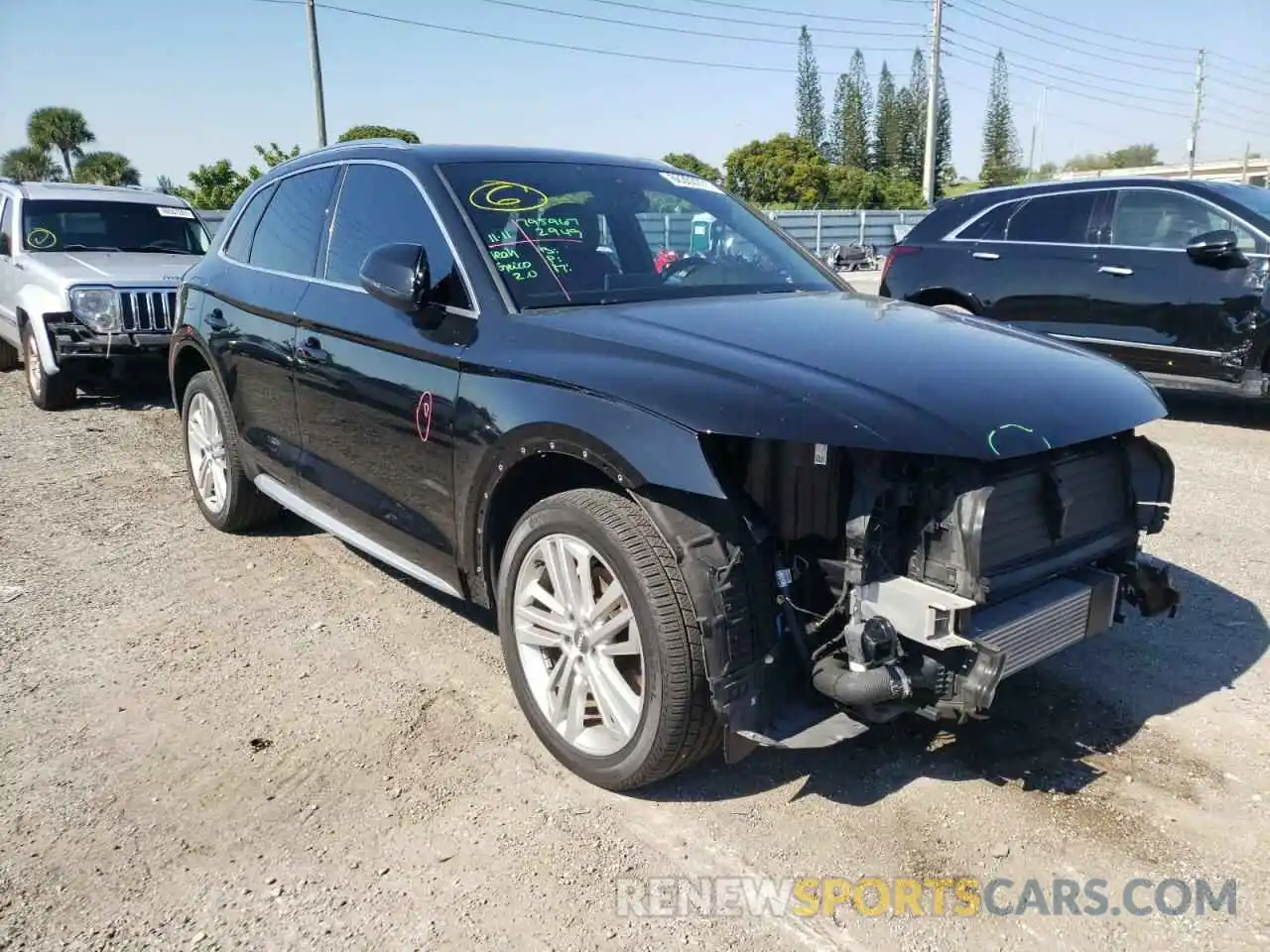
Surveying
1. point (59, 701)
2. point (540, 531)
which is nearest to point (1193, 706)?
point (540, 531)

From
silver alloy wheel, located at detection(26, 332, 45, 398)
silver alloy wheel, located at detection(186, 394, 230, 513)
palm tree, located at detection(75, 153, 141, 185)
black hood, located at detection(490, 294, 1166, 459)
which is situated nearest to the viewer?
black hood, located at detection(490, 294, 1166, 459)

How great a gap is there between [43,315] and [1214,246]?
29.8 feet

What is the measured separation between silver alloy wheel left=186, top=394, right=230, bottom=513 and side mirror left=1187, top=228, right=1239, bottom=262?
6.51m

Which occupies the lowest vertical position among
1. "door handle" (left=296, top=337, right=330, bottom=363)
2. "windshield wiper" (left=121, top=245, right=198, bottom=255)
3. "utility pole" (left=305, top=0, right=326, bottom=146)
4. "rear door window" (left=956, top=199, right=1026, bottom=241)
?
"door handle" (left=296, top=337, right=330, bottom=363)

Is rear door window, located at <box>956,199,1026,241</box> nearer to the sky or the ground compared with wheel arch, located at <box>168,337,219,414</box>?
nearer to the sky

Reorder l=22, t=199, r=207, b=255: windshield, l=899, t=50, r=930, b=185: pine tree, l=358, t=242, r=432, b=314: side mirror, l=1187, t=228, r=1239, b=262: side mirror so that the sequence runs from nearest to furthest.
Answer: l=358, t=242, r=432, b=314: side mirror → l=1187, t=228, r=1239, b=262: side mirror → l=22, t=199, r=207, b=255: windshield → l=899, t=50, r=930, b=185: pine tree

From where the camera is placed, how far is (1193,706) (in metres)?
3.42

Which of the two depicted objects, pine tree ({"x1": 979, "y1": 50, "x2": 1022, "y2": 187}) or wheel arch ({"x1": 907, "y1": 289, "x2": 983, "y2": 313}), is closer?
wheel arch ({"x1": 907, "y1": 289, "x2": 983, "y2": 313})

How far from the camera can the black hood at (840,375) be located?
2.42m

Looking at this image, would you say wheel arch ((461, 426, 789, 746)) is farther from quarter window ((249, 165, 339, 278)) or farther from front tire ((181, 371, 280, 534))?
front tire ((181, 371, 280, 534))

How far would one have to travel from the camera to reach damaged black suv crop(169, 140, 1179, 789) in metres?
2.52

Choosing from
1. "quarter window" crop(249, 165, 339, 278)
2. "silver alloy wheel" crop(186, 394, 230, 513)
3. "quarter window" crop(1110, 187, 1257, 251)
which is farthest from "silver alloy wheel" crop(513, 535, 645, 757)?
"quarter window" crop(1110, 187, 1257, 251)

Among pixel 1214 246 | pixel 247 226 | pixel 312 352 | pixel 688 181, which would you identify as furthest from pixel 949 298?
pixel 312 352

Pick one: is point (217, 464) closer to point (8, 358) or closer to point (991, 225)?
point (991, 225)
